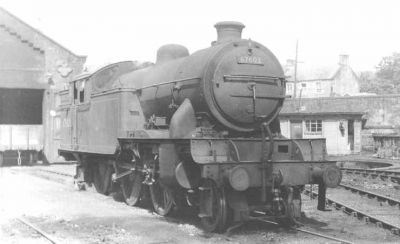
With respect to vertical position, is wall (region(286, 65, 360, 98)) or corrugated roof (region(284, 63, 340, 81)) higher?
corrugated roof (region(284, 63, 340, 81))

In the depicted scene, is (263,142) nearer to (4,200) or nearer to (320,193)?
(320,193)

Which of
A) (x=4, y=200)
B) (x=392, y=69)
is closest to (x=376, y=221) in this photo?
(x=4, y=200)

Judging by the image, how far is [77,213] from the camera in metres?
9.98

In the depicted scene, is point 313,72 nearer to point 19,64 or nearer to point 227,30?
point 19,64

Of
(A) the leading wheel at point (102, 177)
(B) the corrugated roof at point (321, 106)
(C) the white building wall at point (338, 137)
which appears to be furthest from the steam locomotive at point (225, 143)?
(B) the corrugated roof at point (321, 106)

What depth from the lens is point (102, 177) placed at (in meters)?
13.1

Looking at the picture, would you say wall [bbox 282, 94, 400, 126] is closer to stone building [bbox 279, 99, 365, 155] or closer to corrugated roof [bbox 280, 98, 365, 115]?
corrugated roof [bbox 280, 98, 365, 115]

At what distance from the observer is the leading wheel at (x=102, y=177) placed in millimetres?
12656

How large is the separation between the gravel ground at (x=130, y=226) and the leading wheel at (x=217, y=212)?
0.56 ft

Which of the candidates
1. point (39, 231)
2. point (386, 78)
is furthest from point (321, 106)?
point (386, 78)

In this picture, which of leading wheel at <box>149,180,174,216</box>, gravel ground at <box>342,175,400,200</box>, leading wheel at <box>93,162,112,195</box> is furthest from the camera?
gravel ground at <box>342,175,400,200</box>

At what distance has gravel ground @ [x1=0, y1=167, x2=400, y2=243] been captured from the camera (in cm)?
757

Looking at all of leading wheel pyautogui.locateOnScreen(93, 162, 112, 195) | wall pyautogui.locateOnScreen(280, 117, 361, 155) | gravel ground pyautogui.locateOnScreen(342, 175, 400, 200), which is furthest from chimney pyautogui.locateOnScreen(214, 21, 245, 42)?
wall pyautogui.locateOnScreen(280, 117, 361, 155)

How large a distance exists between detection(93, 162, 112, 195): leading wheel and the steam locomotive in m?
2.53
